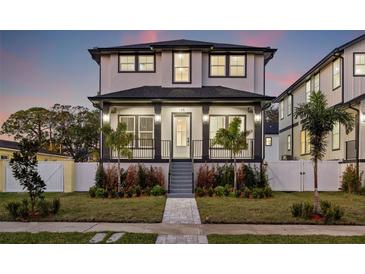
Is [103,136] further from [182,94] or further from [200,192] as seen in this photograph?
[200,192]

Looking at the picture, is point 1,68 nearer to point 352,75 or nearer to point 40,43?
point 40,43

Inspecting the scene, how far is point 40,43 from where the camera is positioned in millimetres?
19062

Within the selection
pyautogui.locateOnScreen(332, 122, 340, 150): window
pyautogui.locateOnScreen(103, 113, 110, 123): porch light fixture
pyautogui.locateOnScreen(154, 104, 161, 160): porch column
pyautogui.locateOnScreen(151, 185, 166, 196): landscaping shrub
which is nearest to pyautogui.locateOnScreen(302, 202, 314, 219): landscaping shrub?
pyautogui.locateOnScreen(151, 185, 166, 196): landscaping shrub

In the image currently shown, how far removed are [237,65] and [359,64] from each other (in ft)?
19.3

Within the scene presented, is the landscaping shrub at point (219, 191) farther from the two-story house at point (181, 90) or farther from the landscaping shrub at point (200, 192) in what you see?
the two-story house at point (181, 90)

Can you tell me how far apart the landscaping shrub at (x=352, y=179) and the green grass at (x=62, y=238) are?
11093mm

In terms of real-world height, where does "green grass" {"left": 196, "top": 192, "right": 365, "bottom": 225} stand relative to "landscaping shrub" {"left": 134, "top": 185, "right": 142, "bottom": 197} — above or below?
below

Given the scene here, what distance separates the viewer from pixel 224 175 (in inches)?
580

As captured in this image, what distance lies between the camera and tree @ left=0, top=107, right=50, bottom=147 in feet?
105

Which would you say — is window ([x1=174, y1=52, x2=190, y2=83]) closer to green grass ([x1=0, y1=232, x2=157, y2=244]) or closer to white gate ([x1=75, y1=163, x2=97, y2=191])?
white gate ([x1=75, y1=163, x2=97, y2=191])

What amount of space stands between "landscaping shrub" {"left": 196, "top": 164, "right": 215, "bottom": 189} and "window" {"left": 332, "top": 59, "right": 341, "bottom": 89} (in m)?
8.03

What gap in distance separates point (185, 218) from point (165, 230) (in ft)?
4.97

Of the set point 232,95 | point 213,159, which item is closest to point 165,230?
point 213,159

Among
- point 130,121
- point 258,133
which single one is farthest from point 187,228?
point 130,121
